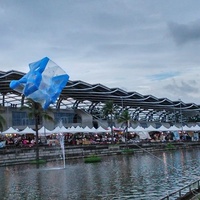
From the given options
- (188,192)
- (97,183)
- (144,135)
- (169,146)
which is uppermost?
(144,135)

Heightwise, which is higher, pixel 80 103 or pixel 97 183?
pixel 80 103

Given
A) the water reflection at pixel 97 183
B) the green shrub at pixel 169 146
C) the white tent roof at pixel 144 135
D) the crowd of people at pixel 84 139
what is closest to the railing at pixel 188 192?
the water reflection at pixel 97 183

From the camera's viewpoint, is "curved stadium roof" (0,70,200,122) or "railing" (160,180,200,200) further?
"curved stadium roof" (0,70,200,122)

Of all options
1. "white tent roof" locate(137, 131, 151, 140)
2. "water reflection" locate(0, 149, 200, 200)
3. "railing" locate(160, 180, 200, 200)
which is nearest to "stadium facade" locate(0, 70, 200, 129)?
"white tent roof" locate(137, 131, 151, 140)

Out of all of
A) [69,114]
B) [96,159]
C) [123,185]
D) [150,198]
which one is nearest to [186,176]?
[123,185]

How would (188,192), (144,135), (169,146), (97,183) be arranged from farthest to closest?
(144,135) < (169,146) < (97,183) < (188,192)

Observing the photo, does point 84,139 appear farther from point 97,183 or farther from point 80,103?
point 97,183

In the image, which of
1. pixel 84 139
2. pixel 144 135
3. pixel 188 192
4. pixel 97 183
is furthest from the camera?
pixel 144 135

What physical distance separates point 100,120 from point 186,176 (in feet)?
200

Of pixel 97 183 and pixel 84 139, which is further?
pixel 84 139

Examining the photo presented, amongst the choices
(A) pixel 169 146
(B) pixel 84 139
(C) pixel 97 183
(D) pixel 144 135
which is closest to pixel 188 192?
(C) pixel 97 183

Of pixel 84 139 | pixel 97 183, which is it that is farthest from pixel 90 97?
pixel 97 183

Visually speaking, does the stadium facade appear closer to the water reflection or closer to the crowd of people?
the crowd of people

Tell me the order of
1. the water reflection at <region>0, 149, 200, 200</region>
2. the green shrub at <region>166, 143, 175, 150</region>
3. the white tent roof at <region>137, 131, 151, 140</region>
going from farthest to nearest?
1. the white tent roof at <region>137, 131, 151, 140</region>
2. the green shrub at <region>166, 143, 175, 150</region>
3. the water reflection at <region>0, 149, 200, 200</region>
